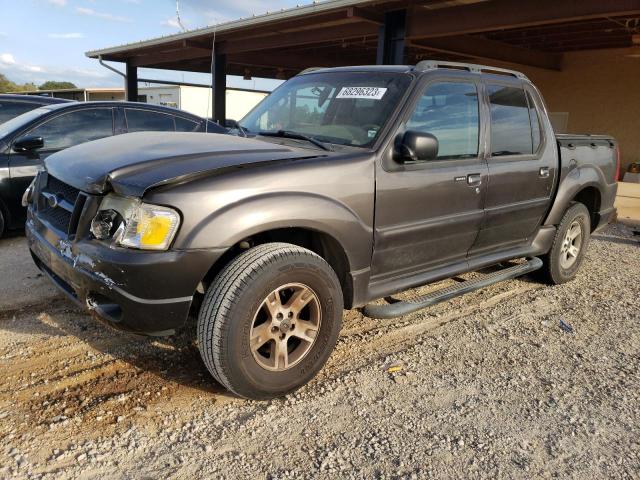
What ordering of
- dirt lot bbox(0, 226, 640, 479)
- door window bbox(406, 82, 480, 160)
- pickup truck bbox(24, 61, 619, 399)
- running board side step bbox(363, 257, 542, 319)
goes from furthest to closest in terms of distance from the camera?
door window bbox(406, 82, 480, 160), running board side step bbox(363, 257, 542, 319), pickup truck bbox(24, 61, 619, 399), dirt lot bbox(0, 226, 640, 479)

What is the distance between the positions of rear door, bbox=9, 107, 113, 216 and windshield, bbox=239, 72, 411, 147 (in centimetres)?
272

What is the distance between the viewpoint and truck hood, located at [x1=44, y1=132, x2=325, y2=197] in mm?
2535

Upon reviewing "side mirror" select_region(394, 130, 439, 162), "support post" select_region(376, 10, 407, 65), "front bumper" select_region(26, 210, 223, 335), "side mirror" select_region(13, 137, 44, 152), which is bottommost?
"front bumper" select_region(26, 210, 223, 335)

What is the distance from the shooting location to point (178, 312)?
2553 mm

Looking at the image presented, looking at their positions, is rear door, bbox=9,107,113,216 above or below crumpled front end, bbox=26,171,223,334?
above

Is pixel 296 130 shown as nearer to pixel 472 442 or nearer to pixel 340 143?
pixel 340 143

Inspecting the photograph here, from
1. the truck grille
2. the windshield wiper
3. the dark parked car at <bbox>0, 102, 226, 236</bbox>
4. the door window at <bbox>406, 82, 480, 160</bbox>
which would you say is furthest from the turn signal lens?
the dark parked car at <bbox>0, 102, 226, 236</bbox>

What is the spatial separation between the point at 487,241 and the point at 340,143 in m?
1.52

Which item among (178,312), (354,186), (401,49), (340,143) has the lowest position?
(178,312)

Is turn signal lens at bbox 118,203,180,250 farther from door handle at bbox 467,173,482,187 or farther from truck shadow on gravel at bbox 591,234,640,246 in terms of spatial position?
truck shadow on gravel at bbox 591,234,640,246

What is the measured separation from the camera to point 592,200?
5.32 m

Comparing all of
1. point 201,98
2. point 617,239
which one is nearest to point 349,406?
point 617,239

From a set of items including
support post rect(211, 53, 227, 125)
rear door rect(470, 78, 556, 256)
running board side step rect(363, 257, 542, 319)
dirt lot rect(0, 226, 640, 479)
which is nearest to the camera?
dirt lot rect(0, 226, 640, 479)

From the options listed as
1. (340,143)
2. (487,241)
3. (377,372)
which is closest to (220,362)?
(377,372)
